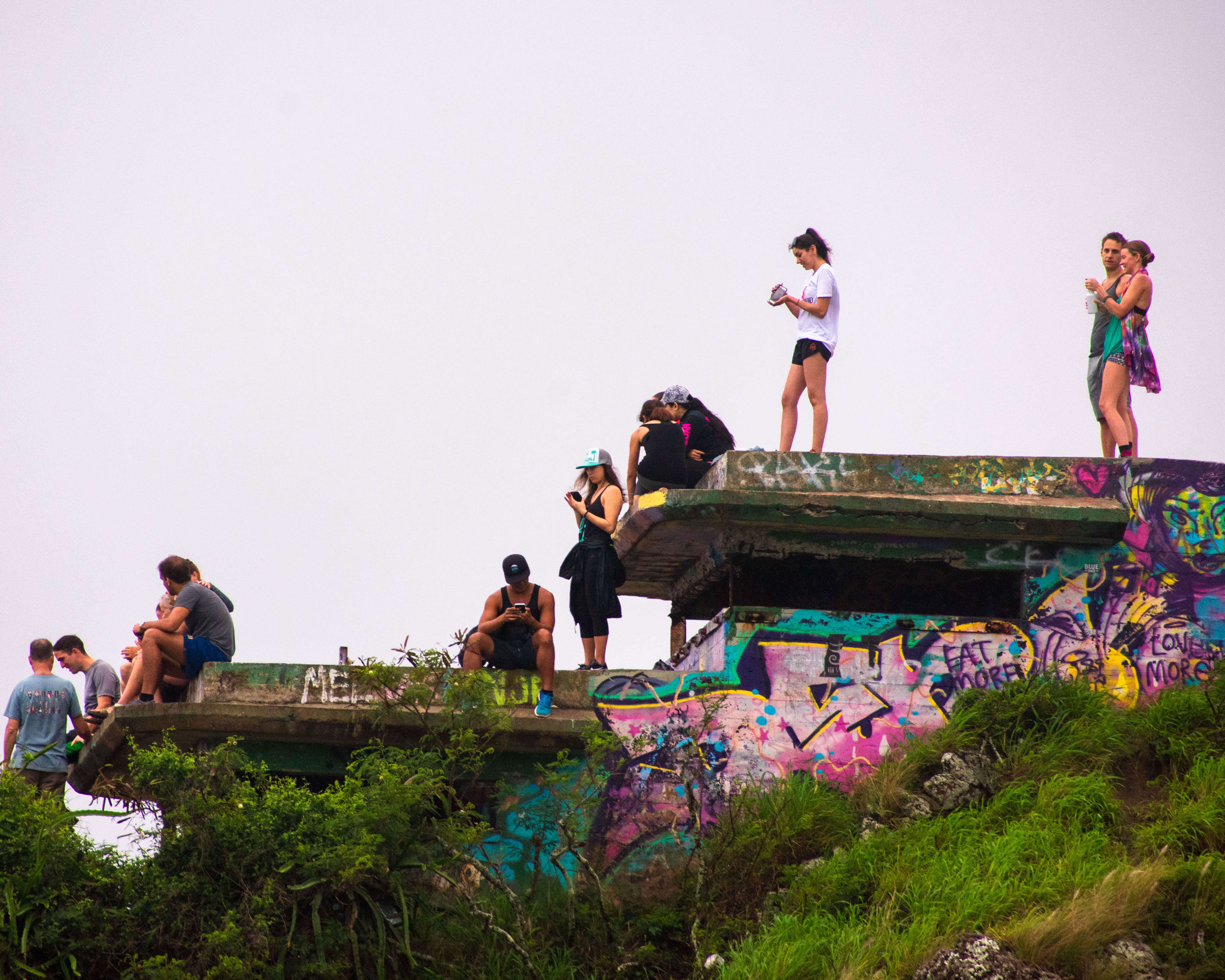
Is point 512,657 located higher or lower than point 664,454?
lower

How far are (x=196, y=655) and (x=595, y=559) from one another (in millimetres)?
3019

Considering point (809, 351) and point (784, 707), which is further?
point (809, 351)

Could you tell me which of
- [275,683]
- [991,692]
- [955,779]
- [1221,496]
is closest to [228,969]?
[275,683]

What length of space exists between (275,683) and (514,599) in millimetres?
1812

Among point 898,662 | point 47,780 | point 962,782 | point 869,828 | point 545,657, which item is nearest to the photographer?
point 869,828

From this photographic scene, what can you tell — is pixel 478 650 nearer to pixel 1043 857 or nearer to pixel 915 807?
pixel 915 807

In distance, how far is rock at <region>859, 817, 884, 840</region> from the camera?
32.5 feet

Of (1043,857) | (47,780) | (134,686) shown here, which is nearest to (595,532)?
(134,686)

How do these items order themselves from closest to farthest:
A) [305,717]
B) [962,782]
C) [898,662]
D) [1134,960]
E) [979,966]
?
[979,966] < [1134,960] < [962,782] < [305,717] < [898,662]

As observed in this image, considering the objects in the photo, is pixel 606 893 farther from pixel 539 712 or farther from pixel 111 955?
pixel 111 955

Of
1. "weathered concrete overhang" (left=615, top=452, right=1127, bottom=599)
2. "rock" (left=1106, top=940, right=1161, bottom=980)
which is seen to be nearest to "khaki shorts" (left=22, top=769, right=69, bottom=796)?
"weathered concrete overhang" (left=615, top=452, right=1127, bottom=599)

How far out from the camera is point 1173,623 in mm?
11250

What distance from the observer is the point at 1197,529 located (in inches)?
449

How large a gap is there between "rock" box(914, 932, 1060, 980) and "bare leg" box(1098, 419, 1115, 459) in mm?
4926
